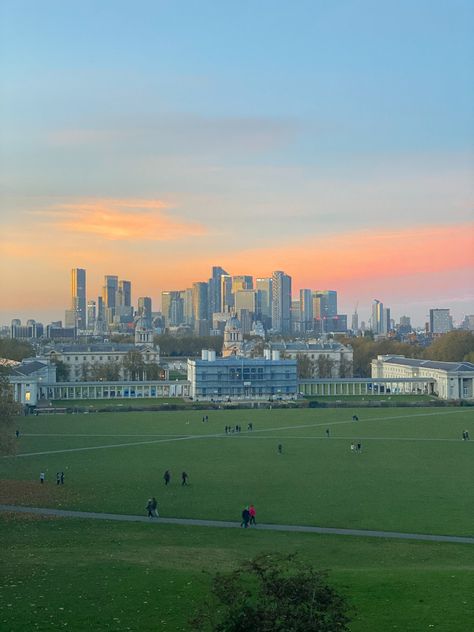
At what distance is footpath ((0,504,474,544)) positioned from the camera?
24453 millimetres

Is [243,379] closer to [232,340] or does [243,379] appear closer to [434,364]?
[434,364]

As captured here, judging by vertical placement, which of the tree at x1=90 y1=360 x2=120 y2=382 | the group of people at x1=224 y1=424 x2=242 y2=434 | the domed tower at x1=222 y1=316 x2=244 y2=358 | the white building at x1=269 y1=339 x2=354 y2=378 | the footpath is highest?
the domed tower at x1=222 y1=316 x2=244 y2=358

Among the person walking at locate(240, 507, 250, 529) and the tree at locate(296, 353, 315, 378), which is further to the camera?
the tree at locate(296, 353, 315, 378)

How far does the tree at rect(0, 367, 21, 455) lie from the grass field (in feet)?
4.73

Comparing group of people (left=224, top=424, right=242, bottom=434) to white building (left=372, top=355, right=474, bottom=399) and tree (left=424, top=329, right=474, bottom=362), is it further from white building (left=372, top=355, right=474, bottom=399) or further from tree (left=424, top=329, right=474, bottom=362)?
tree (left=424, top=329, right=474, bottom=362)

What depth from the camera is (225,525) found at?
86.0 feet

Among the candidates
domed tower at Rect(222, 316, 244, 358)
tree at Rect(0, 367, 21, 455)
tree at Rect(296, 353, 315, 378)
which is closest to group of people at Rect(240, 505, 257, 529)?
tree at Rect(0, 367, 21, 455)

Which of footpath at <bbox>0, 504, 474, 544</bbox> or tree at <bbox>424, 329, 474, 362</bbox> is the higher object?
tree at <bbox>424, 329, 474, 362</bbox>

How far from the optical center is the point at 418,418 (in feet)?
210

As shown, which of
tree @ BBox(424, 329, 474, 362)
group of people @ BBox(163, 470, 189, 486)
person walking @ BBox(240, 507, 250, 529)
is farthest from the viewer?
tree @ BBox(424, 329, 474, 362)

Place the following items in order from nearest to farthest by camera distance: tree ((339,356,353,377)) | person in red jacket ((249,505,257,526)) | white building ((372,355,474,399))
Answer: person in red jacket ((249,505,257,526)), white building ((372,355,474,399)), tree ((339,356,353,377))

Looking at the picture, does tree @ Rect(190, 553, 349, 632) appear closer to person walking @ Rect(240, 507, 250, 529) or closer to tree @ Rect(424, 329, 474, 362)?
person walking @ Rect(240, 507, 250, 529)

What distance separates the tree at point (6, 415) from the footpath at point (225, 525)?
494 centimetres

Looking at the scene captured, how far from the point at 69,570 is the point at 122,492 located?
1258cm
